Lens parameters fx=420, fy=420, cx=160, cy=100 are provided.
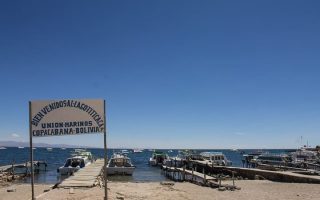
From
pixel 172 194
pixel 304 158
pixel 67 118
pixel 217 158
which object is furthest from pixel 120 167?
pixel 67 118

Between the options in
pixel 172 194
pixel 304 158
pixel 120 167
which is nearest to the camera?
pixel 172 194

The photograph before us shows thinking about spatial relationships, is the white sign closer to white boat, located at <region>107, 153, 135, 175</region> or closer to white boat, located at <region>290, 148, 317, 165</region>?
white boat, located at <region>107, 153, 135, 175</region>

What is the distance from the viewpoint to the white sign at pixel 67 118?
1373 cm

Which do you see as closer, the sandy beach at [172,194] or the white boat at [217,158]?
the sandy beach at [172,194]

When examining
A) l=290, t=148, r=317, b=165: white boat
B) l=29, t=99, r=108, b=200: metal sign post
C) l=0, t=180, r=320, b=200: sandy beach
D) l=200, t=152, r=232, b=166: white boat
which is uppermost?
l=29, t=99, r=108, b=200: metal sign post

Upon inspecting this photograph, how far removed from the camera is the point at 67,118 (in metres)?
13.8

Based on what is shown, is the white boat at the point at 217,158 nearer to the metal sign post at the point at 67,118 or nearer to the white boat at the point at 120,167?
the white boat at the point at 120,167

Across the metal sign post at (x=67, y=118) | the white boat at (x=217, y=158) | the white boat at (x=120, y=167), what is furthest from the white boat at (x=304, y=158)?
the metal sign post at (x=67, y=118)

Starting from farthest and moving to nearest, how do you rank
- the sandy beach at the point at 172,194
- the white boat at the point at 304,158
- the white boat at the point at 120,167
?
1. the white boat at the point at 304,158
2. the white boat at the point at 120,167
3. the sandy beach at the point at 172,194

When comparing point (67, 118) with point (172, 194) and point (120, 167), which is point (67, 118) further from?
point (120, 167)

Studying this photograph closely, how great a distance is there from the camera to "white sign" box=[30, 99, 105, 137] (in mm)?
13734

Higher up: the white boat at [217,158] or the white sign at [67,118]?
the white sign at [67,118]

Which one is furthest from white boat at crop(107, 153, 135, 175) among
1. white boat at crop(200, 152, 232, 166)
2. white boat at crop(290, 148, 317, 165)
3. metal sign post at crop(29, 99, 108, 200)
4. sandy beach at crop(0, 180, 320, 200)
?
metal sign post at crop(29, 99, 108, 200)

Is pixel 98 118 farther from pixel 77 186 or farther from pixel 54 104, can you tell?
pixel 77 186
